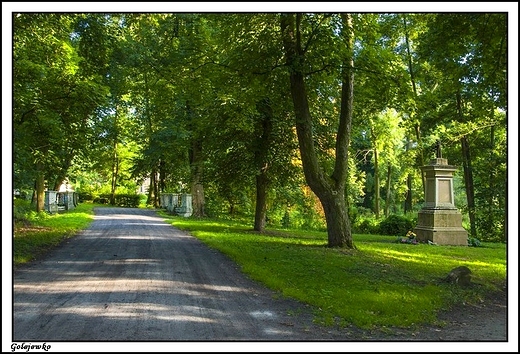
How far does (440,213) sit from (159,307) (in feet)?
49.8

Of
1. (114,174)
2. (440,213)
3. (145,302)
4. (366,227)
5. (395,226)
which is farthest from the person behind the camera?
(114,174)

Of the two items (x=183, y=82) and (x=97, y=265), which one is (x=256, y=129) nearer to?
(x=183, y=82)

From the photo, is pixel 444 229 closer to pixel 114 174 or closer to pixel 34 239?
pixel 34 239

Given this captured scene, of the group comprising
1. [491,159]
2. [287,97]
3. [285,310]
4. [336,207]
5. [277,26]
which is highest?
[277,26]

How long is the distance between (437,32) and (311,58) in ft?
11.2

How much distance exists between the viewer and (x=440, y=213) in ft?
62.5

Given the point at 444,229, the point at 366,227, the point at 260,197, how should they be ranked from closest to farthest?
the point at 444,229 → the point at 260,197 → the point at 366,227

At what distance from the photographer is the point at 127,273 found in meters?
9.25

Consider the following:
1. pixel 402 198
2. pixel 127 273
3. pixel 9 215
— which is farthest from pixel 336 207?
pixel 402 198

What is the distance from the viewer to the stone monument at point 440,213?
18.9 m

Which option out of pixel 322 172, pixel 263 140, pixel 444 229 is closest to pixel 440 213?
pixel 444 229

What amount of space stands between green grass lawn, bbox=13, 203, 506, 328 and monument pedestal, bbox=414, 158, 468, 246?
3313 millimetres

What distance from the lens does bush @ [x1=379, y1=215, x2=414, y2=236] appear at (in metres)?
23.6

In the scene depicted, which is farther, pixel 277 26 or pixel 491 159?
pixel 491 159
